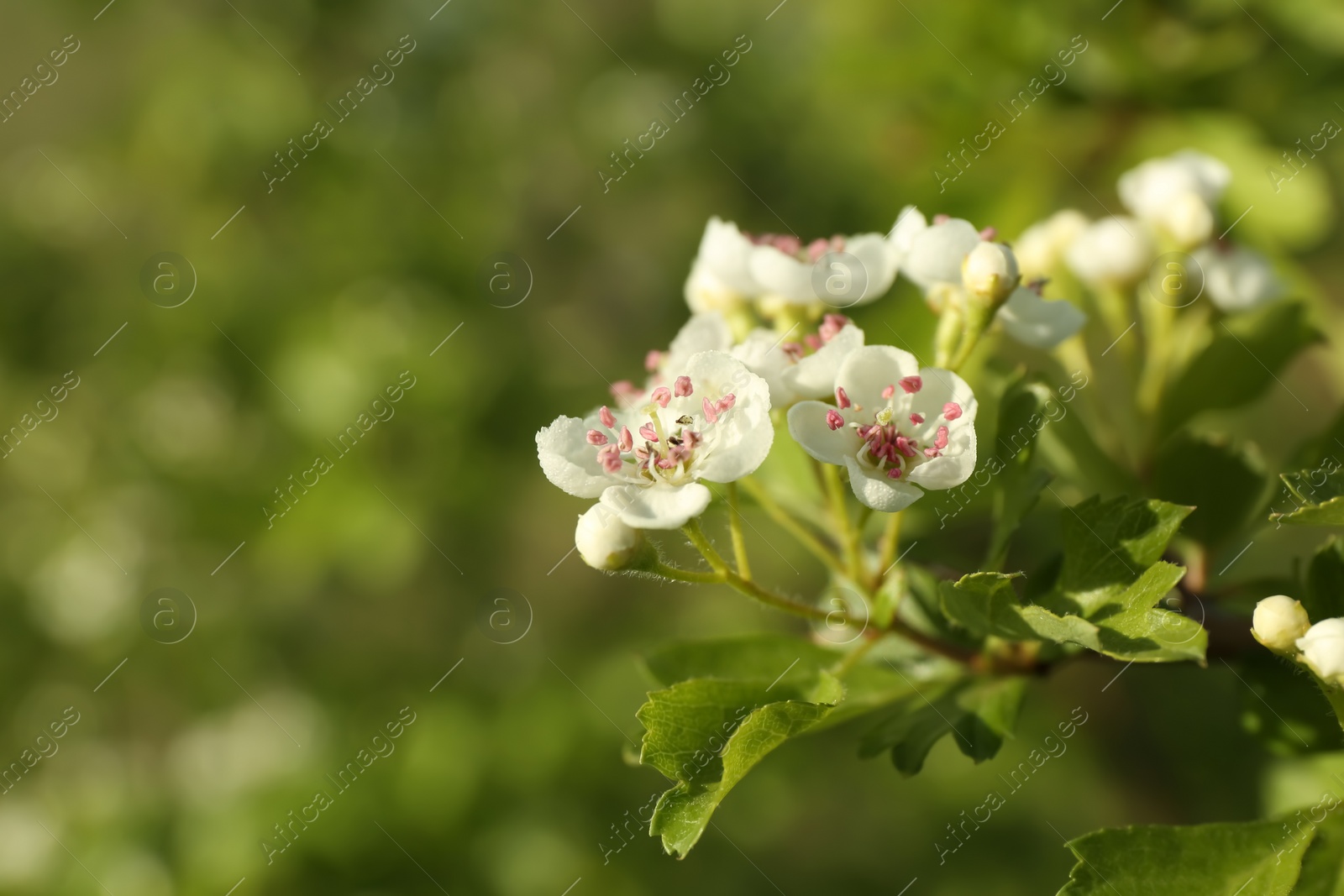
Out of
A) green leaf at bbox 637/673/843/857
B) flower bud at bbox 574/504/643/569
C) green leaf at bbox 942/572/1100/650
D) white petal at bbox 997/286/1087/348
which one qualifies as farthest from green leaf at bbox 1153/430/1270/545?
flower bud at bbox 574/504/643/569

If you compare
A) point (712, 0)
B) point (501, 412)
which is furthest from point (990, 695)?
point (712, 0)

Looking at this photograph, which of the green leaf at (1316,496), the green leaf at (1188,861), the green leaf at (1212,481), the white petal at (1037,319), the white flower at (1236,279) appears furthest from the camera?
the white flower at (1236,279)

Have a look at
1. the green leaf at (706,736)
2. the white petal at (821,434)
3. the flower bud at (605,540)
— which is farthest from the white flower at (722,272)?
the green leaf at (706,736)

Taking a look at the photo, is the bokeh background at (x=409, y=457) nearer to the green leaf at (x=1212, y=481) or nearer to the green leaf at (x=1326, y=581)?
the green leaf at (x=1212, y=481)

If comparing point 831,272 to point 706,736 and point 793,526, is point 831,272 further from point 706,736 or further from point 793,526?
point 706,736

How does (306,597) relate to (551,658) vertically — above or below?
above

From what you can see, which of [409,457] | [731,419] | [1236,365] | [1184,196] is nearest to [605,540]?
[731,419]

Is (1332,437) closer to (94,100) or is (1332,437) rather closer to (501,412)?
(501,412)
